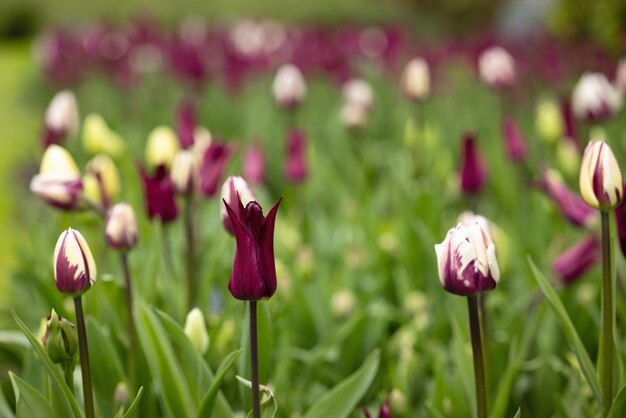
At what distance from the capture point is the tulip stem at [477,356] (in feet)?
4.37

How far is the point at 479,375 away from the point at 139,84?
4511 mm

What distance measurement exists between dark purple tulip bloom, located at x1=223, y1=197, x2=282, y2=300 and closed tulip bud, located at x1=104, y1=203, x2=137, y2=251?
0.53m

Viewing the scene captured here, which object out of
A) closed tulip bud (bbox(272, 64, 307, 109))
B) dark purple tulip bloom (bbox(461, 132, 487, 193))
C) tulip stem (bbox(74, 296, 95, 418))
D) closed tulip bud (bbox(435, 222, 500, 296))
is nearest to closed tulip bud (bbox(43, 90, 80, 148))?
closed tulip bud (bbox(272, 64, 307, 109))

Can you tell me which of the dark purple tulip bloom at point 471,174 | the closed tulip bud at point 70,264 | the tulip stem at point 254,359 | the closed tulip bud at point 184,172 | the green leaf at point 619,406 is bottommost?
the green leaf at point 619,406

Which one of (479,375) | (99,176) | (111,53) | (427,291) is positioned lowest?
(427,291)

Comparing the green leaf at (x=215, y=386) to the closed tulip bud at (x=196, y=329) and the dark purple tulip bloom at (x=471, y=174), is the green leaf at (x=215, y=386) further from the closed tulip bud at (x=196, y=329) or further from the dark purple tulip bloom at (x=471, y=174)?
the dark purple tulip bloom at (x=471, y=174)

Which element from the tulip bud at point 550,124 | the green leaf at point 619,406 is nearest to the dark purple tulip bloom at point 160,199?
the green leaf at point 619,406

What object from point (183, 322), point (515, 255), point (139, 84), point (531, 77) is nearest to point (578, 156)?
point (515, 255)

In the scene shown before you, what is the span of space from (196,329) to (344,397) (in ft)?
1.06

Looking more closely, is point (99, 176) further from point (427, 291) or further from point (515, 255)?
point (515, 255)

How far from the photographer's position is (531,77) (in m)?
5.06

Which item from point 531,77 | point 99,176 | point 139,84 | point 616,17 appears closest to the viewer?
point 99,176

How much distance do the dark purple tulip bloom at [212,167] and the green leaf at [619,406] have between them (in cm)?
105

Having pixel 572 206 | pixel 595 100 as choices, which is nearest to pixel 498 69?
pixel 595 100
